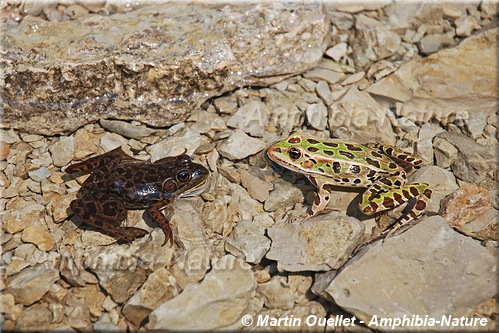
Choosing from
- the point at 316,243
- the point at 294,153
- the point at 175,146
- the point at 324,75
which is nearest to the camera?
the point at 316,243

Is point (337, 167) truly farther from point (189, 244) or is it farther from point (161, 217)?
point (161, 217)

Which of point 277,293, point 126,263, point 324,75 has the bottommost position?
point 277,293

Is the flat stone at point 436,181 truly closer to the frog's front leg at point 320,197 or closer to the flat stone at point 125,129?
the frog's front leg at point 320,197

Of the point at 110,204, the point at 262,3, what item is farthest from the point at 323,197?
the point at 262,3

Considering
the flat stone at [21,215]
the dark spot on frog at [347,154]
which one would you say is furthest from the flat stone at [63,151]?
the dark spot on frog at [347,154]

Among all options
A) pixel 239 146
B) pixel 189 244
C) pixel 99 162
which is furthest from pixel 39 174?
pixel 239 146

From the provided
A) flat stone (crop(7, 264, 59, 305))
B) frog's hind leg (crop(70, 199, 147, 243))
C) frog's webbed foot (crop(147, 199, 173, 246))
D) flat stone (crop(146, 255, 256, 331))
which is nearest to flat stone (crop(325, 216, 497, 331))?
flat stone (crop(146, 255, 256, 331))

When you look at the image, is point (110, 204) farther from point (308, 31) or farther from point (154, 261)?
point (308, 31)
